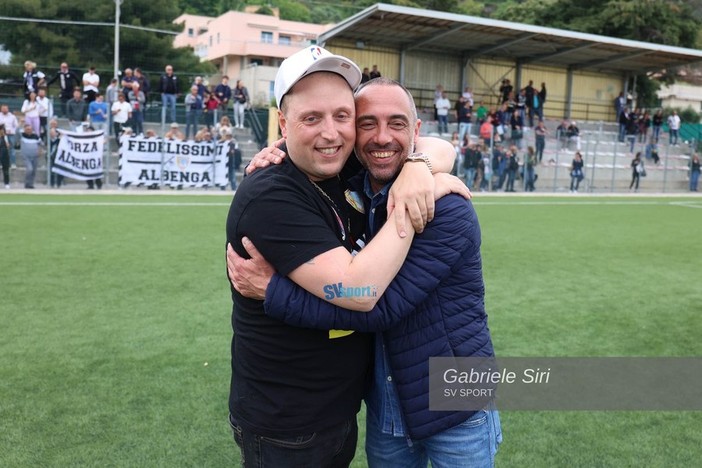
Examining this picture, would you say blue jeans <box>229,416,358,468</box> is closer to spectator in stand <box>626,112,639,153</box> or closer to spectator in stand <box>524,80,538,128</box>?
spectator in stand <box>524,80,538,128</box>

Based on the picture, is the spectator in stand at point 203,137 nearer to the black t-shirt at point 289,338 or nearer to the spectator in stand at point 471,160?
the spectator in stand at point 471,160

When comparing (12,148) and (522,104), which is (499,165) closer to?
(522,104)

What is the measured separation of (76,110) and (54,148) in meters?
1.59

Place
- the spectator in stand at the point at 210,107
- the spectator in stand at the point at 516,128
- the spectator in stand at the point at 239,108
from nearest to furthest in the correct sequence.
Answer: the spectator in stand at the point at 210,107, the spectator in stand at the point at 239,108, the spectator in stand at the point at 516,128

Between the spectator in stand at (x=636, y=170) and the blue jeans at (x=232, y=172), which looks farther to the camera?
the spectator in stand at (x=636, y=170)

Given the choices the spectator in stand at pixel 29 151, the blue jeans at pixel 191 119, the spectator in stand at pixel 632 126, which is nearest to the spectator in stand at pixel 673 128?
the spectator in stand at pixel 632 126

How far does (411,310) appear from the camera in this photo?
2.16 m

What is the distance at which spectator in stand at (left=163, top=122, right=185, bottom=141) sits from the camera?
2016cm

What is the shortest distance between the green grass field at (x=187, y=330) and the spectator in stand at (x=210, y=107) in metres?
8.88

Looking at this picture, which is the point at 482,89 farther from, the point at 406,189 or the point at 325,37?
the point at 406,189

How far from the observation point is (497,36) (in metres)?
30.1

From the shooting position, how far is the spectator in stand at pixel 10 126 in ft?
62.1

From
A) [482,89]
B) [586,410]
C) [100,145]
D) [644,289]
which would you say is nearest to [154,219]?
[100,145]

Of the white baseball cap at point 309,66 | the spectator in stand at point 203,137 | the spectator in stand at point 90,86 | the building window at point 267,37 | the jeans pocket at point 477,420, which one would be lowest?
the jeans pocket at point 477,420
